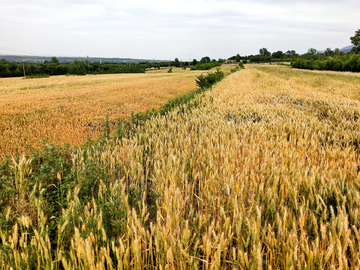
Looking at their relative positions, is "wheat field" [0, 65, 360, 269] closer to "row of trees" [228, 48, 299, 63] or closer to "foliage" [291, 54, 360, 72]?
"foliage" [291, 54, 360, 72]

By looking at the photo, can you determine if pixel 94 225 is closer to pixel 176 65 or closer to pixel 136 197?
pixel 136 197

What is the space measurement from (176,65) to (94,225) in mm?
114092

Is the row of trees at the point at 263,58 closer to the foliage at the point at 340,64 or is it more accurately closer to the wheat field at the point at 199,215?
the foliage at the point at 340,64

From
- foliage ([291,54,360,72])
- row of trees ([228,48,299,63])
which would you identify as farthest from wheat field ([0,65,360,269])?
row of trees ([228,48,299,63])

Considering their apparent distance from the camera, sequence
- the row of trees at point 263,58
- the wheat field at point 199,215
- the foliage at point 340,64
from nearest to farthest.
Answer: the wheat field at point 199,215 < the foliage at point 340,64 < the row of trees at point 263,58

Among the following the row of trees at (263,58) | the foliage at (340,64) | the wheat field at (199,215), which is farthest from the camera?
the row of trees at (263,58)

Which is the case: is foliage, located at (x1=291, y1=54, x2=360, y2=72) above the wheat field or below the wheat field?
above

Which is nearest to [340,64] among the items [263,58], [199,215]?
[199,215]

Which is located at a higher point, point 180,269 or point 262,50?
point 262,50

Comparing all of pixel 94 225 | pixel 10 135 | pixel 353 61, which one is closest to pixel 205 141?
pixel 94 225

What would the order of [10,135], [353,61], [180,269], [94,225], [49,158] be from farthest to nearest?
[353,61], [10,135], [49,158], [94,225], [180,269]

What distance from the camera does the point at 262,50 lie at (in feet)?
566

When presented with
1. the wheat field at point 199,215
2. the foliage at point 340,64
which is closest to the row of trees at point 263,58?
the foliage at point 340,64

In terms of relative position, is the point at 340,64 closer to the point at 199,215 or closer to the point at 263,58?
the point at 199,215
